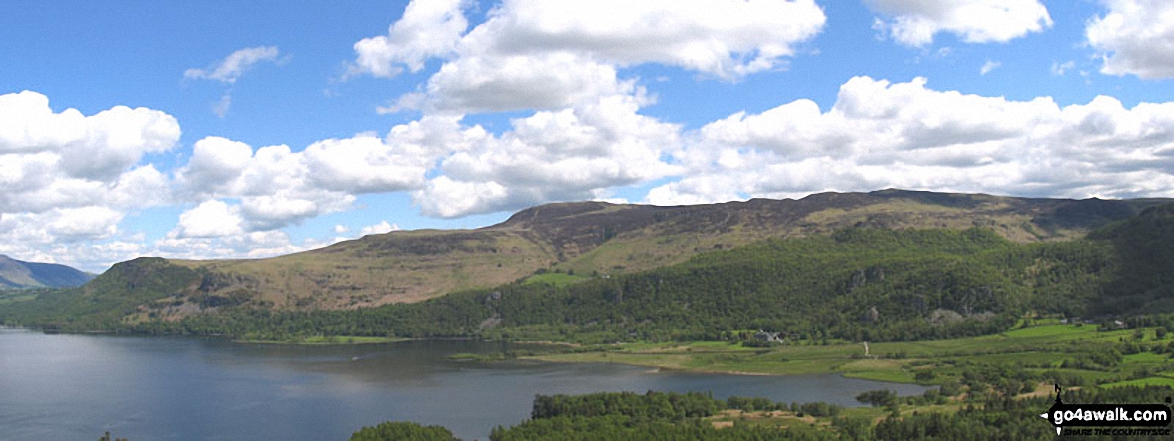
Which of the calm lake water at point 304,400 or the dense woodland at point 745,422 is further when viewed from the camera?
the calm lake water at point 304,400

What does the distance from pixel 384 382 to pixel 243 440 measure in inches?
2509

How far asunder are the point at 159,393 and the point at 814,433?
5145 inches

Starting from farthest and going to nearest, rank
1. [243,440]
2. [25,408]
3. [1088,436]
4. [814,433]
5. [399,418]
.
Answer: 1. [25,408]
2. [399,418]
3. [243,440]
4. [814,433]
5. [1088,436]

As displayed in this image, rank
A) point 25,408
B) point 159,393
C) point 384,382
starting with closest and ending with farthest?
point 25,408
point 159,393
point 384,382

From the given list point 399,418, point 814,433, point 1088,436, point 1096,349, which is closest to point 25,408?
point 399,418

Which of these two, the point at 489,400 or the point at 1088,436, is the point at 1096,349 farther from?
the point at 489,400

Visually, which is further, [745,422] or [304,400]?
[304,400]

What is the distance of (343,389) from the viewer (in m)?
182

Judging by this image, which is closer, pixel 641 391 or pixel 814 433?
pixel 814 433

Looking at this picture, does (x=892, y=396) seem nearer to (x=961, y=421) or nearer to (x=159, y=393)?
(x=961, y=421)

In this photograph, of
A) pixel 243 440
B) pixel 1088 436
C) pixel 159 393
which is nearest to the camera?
pixel 1088 436

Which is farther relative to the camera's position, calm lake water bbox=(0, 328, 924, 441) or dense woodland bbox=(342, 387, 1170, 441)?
calm lake water bbox=(0, 328, 924, 441)

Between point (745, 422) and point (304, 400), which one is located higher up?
point (304, 400)

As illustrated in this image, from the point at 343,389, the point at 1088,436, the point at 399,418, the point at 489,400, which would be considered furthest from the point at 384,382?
the point at 1088,436
